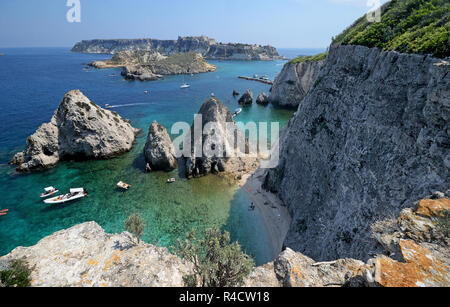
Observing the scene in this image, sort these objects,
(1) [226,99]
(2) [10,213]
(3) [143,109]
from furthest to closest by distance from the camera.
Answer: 1. (1) [226,99]
2. (3) [143,109]
3. (2) [10,213]

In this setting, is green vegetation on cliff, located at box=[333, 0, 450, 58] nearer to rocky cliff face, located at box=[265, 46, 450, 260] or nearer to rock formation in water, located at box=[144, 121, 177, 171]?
rocky cliff face, located at box=[265, 46, 450, 260]

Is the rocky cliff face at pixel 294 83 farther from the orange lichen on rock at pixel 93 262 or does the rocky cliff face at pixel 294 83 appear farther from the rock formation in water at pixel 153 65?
the rock formation in water at pixel 153 65

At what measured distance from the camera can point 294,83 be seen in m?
72.1

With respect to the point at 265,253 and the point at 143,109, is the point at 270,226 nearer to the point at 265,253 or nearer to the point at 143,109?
the point at 265,253

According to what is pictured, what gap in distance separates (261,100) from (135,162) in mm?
55832

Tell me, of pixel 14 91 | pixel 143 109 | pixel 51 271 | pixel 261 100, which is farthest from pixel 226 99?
pixel 14 91

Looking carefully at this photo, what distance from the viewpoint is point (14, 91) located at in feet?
281

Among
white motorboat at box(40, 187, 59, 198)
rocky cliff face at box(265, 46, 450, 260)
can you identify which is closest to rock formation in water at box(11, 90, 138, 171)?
white motorboat at box(40, 187, 59, 198)

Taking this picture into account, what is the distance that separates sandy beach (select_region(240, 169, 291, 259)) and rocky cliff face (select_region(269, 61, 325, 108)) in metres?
50.4

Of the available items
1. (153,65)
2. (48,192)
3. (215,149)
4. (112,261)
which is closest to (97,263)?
(112,261)

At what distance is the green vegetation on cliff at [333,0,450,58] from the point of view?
12.1m

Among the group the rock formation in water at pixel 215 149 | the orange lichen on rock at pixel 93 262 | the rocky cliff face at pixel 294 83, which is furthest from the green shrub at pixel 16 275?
the rocky cliff face at pixel 294 83

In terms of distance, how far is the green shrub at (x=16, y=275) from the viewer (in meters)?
6.94

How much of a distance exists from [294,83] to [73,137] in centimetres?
6789
